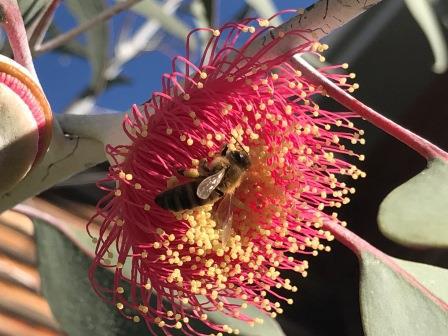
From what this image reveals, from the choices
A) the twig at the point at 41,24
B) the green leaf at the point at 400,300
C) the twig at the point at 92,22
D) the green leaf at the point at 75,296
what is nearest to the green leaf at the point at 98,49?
the twig at the point at 92,22

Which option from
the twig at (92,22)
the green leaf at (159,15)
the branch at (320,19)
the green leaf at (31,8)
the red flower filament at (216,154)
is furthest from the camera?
the green leaf at (159,15)

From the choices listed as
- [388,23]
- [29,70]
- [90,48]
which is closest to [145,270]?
[29,70]

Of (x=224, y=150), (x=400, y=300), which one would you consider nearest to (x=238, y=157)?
(x=224, y=150)

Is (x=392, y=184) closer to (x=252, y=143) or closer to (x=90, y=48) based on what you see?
(x=90, y=48)

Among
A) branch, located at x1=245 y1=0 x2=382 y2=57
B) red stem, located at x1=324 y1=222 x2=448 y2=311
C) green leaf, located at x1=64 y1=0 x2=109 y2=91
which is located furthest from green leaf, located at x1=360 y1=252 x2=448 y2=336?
green leaf, located at x1=64 y1=0 x2=109 y2=91

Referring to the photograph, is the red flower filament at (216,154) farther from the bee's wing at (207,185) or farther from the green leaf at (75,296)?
the green leaf at (75,296)
